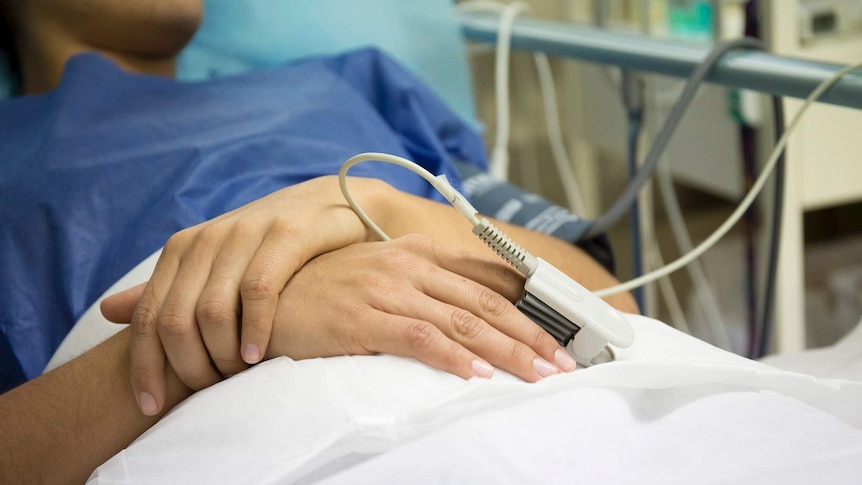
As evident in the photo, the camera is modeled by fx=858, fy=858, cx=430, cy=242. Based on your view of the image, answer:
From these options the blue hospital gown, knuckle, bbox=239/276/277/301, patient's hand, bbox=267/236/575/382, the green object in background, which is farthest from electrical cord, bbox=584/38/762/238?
the green object in background

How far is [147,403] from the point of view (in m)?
0.59

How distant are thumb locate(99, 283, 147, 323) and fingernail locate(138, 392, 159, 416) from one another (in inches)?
3.3

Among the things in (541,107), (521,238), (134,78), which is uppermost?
(134,78)

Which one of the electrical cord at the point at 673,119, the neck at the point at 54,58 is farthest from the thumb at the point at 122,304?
the neck at the point at 54,58

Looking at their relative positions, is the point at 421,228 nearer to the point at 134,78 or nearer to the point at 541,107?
the point at 134,78

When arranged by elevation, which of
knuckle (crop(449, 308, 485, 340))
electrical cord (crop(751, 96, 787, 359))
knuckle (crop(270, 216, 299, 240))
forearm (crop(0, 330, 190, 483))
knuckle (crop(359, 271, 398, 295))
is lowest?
electrical cord (crop(751, 96, 787, 359))

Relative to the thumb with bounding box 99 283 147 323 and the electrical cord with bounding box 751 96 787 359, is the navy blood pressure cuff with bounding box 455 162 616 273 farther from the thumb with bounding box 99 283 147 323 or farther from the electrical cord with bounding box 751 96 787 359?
the thumb with bounding box 99 283 147 323

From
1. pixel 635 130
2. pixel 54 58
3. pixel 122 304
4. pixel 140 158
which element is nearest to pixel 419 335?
pixel 122 304

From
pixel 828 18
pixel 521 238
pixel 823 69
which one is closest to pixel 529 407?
pixel 521 238

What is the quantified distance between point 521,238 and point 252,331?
1.01 ft

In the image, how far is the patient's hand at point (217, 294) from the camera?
581mm

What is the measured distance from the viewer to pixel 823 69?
74 cm

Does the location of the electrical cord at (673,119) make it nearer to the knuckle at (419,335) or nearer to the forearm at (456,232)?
the forearm at (456,232)

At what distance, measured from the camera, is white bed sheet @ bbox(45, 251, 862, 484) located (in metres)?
0.49
